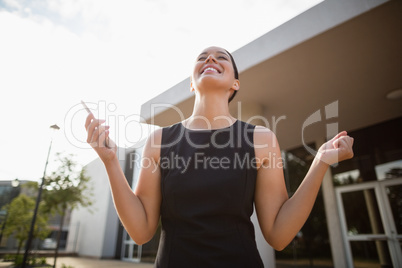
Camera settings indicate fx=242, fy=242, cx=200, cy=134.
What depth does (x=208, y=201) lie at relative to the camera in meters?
0.95

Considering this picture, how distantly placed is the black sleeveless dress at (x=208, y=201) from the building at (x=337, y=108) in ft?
12.0

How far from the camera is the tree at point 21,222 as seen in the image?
514 inches

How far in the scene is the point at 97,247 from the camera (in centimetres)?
1697

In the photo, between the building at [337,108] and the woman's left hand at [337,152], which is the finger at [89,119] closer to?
the woman's left hand at [337,152]

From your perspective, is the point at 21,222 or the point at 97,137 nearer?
the point at 97,137

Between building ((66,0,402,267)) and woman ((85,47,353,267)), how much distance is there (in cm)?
357

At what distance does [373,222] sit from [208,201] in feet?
28.6

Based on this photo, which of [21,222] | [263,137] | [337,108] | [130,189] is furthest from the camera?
[21,222]

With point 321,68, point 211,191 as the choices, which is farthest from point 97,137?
point 321,68

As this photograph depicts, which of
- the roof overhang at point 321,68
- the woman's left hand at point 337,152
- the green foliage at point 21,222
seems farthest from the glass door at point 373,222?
the green foliage at point 21,222

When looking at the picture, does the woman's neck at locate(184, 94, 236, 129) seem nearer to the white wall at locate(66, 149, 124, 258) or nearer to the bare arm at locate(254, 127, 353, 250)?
the bare arm at locate(254, 127, 353, 250)

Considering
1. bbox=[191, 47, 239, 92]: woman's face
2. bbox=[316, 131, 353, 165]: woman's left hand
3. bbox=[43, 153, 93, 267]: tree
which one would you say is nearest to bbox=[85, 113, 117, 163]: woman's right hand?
bbox=[191, 47, 239, 92]: woman's face

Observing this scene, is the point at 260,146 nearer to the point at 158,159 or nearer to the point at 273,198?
the point at 273,198

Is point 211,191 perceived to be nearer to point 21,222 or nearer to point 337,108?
point 337,108
